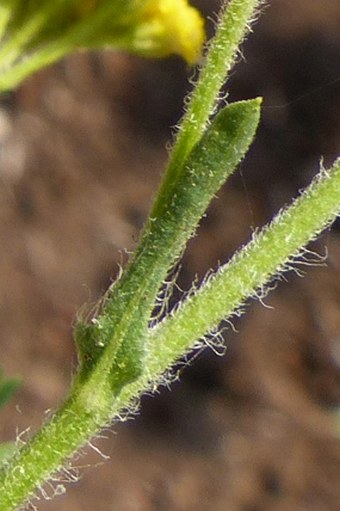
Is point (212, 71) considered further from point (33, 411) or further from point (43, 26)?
point (33, 411)

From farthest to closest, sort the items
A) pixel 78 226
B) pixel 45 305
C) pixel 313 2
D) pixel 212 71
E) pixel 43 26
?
pixel 313 2 < pixel 78 226 < pixel 45 305 < pixel 43 26 < pixel 212 71

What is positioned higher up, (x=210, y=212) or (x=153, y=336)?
(x=210, y=212)

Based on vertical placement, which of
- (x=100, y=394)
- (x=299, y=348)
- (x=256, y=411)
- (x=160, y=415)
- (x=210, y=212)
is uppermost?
(x=210, y=212)

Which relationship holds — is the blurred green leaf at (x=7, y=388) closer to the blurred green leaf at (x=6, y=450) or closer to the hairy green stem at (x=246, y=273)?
the blurred green leaf at (x=6, y=450)

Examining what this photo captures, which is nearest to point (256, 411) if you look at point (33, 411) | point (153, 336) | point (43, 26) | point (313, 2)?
point (33, 411)

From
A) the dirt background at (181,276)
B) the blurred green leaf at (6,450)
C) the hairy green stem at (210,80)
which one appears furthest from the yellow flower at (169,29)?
the dirt background at (181,276)

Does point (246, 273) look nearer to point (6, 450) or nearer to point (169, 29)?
point (6, 450)

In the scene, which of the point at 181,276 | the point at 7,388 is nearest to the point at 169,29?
the point at 7,388
